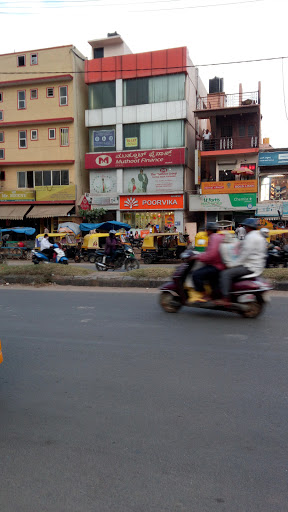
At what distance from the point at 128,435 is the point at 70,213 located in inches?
1124

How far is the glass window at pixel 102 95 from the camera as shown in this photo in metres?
29.9

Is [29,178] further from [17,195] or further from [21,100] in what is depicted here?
[21,100]

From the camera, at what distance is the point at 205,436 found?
109 inches

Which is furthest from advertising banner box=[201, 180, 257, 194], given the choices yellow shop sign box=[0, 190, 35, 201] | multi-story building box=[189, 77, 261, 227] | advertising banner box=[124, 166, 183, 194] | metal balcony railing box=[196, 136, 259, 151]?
yellow shop sign box=[0, 190, 35, 201]

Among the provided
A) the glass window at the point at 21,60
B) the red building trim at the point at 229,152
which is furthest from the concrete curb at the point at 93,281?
the glass window at the point at 21,60

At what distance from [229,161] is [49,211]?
14204 millimetres

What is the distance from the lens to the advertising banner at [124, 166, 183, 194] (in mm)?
28516

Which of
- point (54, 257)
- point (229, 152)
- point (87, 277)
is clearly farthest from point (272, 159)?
point (87, 277)

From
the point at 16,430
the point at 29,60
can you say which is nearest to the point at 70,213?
the point at 29,60

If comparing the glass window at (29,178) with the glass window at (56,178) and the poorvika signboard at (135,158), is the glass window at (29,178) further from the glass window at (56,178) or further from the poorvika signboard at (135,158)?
the poorvika signboard at (135,158)

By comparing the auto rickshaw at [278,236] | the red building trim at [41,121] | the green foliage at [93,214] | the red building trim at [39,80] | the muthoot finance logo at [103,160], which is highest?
the red building trim at [39,80]

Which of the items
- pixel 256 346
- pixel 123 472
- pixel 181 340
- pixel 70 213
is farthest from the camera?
pixel 70 213

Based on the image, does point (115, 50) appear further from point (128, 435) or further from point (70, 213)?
point (128, 435)

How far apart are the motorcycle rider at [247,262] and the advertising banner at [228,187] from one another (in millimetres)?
21802
